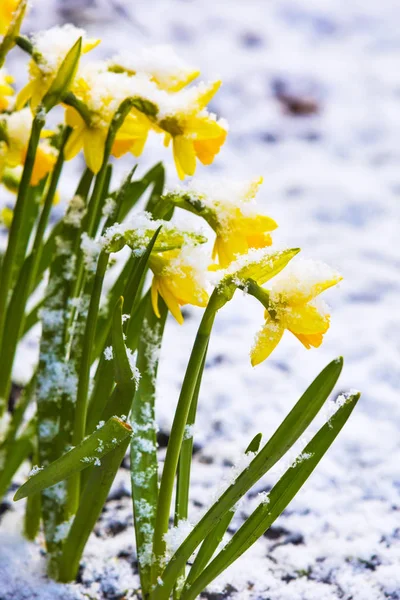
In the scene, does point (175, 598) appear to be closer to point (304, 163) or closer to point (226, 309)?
point (226, 309)

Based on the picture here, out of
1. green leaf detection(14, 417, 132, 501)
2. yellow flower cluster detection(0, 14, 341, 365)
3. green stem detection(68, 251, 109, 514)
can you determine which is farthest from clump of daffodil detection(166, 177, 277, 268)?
green leaf detection(14, 417, 132, 501)

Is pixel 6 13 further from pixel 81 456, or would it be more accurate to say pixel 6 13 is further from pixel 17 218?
pixel 81 456

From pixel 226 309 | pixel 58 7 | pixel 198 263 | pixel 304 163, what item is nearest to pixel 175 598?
pixel 198 263

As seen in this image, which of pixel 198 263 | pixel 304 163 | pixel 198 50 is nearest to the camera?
pixel 198 263

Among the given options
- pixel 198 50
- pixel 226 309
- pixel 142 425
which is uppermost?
pixel 198 50

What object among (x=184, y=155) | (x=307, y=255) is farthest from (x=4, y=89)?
(x=307, y=255)

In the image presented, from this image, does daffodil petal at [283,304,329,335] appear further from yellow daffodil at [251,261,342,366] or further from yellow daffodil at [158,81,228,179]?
yellow daffodil at [158,81,228,179]

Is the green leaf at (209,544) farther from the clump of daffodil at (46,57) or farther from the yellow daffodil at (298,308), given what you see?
the clump of daffodil at (46,57)
